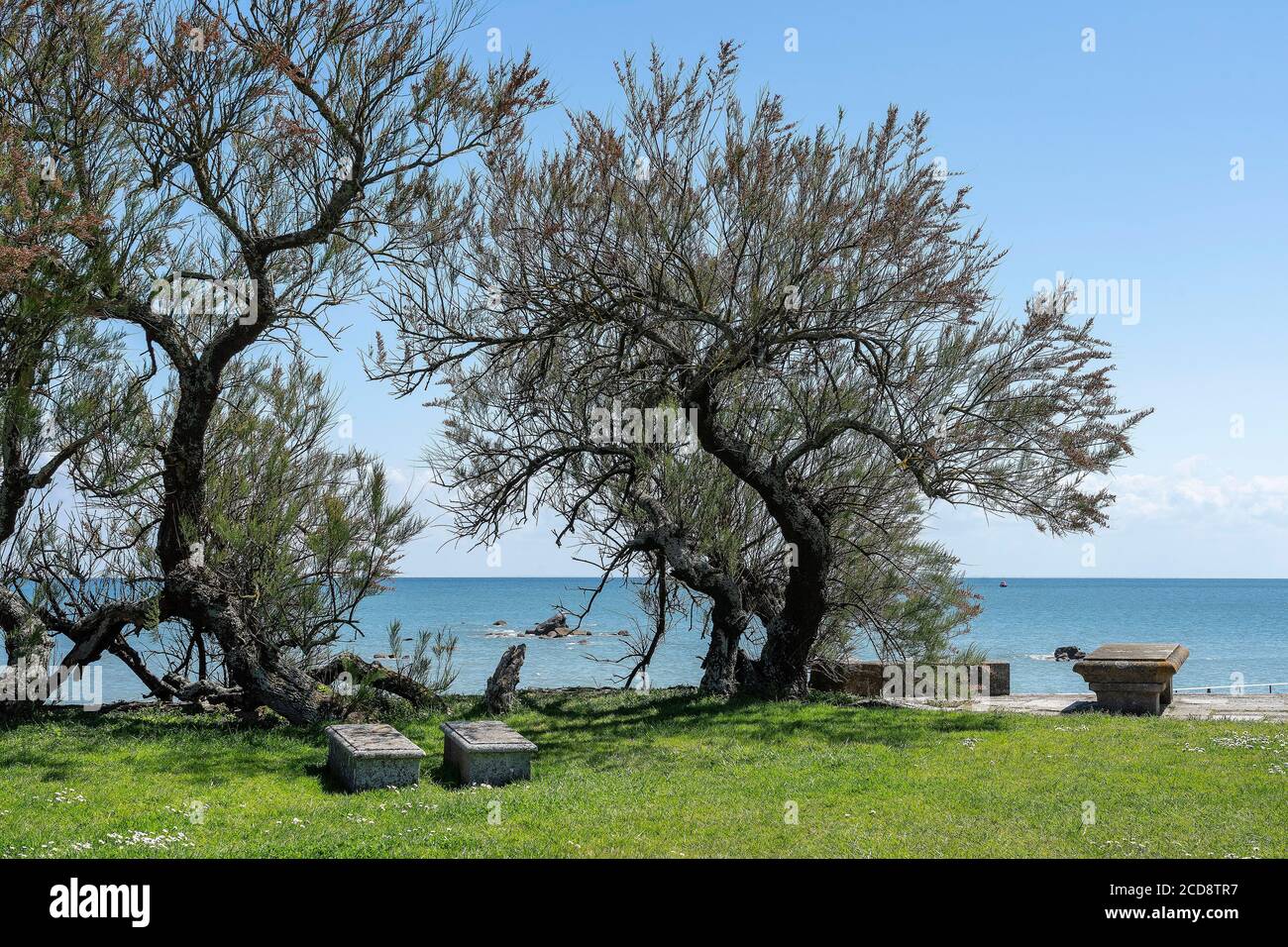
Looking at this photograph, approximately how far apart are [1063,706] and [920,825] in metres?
7.48

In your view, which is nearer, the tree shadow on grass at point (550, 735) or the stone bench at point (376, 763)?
the stone bench at point (376, 763)

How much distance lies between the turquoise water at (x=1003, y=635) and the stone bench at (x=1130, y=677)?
482cm

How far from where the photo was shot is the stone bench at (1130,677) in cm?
1212

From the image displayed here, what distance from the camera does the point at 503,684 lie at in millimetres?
12648

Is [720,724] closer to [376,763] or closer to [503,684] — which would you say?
[503,684]

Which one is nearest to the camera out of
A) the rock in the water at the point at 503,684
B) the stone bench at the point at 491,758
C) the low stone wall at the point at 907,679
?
the stone bench at the point at 491,758

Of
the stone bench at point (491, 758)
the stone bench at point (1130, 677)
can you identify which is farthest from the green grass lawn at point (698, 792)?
the stone bench at point (1130, 677)

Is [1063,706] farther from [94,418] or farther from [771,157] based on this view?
[94,418]

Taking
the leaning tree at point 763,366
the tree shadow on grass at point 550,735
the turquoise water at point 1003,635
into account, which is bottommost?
the turquoise water at point 1003,635

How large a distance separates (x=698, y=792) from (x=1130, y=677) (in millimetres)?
6606

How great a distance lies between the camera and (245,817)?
24.6 ft

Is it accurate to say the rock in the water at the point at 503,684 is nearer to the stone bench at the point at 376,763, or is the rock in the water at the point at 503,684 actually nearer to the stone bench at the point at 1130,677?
the stone bench at the point at 376,763
